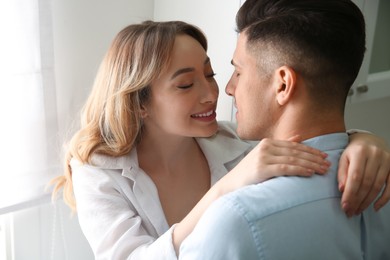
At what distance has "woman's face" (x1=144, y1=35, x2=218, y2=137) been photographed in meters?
1.36

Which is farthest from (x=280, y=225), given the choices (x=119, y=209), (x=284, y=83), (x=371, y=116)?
(x=371, y=116)

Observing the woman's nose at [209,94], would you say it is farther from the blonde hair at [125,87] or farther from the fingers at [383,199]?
the fingers at [383,199]

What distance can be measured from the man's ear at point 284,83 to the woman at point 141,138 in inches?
15.8

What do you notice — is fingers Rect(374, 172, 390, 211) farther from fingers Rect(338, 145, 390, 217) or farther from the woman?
the woman

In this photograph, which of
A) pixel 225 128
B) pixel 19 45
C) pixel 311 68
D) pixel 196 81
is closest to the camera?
pixel 311 68

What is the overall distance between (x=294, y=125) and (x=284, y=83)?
0.08m

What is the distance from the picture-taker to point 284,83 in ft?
2.95

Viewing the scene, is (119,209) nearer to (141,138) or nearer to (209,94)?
(141,138)

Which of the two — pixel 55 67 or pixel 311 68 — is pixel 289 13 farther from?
pixel 55 67

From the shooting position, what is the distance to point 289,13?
934 millimetres

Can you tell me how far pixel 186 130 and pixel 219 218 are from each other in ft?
2.10

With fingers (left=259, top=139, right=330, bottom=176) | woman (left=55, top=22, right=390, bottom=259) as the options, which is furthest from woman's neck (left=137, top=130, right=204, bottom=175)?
fingers (left=259, top=139, right=330, bottom=176)

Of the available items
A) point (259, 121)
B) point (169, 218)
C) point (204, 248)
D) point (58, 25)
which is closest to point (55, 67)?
point (58, 25)

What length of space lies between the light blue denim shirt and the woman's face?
1.85 feet
